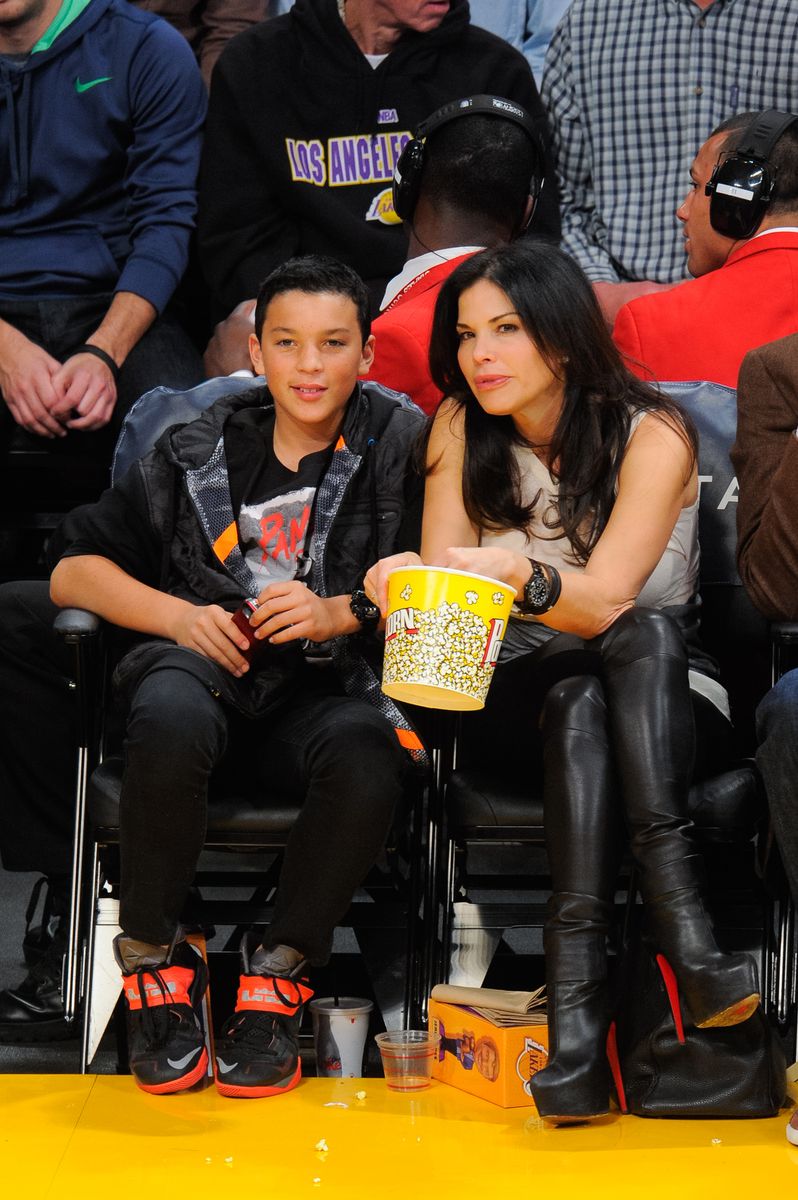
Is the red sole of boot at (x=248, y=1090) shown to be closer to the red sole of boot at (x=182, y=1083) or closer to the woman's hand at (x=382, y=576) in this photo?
the red sole of boot at (x=182, y=1083)

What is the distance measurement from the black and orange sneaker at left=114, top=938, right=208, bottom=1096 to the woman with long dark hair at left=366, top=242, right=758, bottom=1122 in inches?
18.4

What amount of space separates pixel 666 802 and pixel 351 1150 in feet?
1.89

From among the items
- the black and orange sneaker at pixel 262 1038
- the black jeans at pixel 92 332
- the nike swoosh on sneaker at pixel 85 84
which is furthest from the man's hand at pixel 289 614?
the nike swoosh on sneaker at pixel 85 84

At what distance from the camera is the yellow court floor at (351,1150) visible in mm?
1767

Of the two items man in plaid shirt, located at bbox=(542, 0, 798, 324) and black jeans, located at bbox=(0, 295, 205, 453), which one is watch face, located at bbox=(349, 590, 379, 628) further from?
man in plaid shirt, located at bbox=(542, 0, 798, 324)

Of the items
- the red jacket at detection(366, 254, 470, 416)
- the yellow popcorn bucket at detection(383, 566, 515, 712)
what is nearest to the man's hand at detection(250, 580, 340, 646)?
the yellow popcorn bucket at detection(383, 566, 515, 712)

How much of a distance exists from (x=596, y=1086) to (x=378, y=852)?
0.42 metres

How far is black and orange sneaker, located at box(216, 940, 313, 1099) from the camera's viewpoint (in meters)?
2.03

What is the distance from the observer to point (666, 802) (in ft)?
6.38

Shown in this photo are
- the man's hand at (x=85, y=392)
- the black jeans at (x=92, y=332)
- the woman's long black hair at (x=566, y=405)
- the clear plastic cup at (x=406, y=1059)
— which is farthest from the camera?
the black jeans at (x=92, y=332)

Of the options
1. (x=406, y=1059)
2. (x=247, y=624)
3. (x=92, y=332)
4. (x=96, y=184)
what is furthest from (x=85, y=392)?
(x=406, y=1059)

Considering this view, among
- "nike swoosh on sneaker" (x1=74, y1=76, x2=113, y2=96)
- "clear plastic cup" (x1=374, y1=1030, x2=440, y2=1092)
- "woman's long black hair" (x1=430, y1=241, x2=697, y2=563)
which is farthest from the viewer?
"nike swoosh on sneaker" (x1=74, y1=76, x2=113, y2=96)

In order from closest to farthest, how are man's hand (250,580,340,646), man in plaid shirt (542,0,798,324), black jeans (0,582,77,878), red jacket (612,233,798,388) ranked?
man's hand (250,580,340,646) → black jeans (0,582,77,878) → red jacket (612,233,798,388) → man in plaid shirt (542,0,798,324)

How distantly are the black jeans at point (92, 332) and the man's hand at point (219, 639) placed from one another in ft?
4.02
